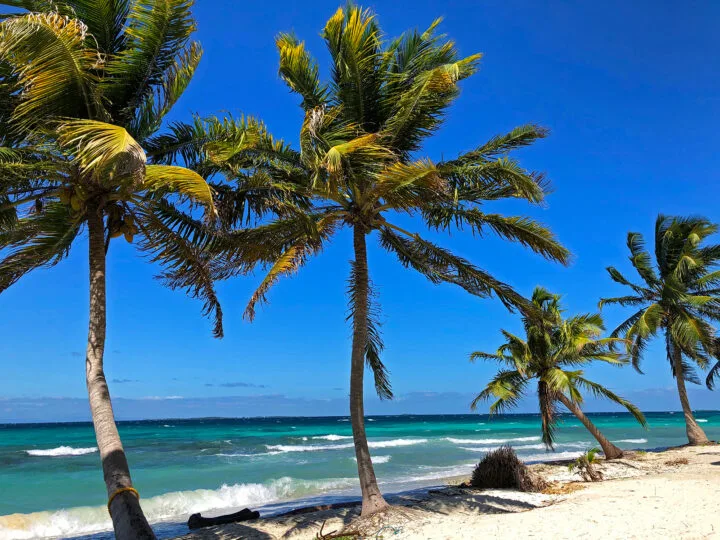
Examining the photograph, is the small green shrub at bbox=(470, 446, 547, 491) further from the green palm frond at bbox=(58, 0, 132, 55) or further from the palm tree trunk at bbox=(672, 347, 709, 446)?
the palm tree trunk at bbox=(672, 347, 709, 446)

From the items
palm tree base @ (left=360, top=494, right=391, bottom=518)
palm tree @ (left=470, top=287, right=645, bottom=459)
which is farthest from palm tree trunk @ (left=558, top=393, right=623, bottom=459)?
palm tree base @ (left=360, top=494, right=391, bottom=518)

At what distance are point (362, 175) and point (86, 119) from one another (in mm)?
3922

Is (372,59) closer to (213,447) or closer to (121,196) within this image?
(121,196)

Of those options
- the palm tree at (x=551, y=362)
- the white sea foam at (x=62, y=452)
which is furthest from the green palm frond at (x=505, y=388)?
the white sea foam at (x=62, y=452)

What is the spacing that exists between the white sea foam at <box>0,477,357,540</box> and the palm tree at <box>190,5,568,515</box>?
807 centimetres

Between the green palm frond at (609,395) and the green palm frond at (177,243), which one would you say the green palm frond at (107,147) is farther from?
the green palm frond at (609,395)

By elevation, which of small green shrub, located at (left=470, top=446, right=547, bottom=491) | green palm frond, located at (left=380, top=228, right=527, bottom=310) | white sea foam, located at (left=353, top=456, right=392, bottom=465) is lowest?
white sea foam, located at (left=353, top=456, right=392, bottom=465)

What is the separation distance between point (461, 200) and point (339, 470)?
16.8m

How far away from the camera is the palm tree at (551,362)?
15.9 metres

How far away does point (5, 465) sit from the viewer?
91.9ft

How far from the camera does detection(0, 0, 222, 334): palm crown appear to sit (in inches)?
231

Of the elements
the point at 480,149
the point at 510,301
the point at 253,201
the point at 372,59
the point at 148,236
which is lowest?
the point at 510,301

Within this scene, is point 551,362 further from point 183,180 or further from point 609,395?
point 183,180

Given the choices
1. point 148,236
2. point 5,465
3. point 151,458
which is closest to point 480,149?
point 148,236
